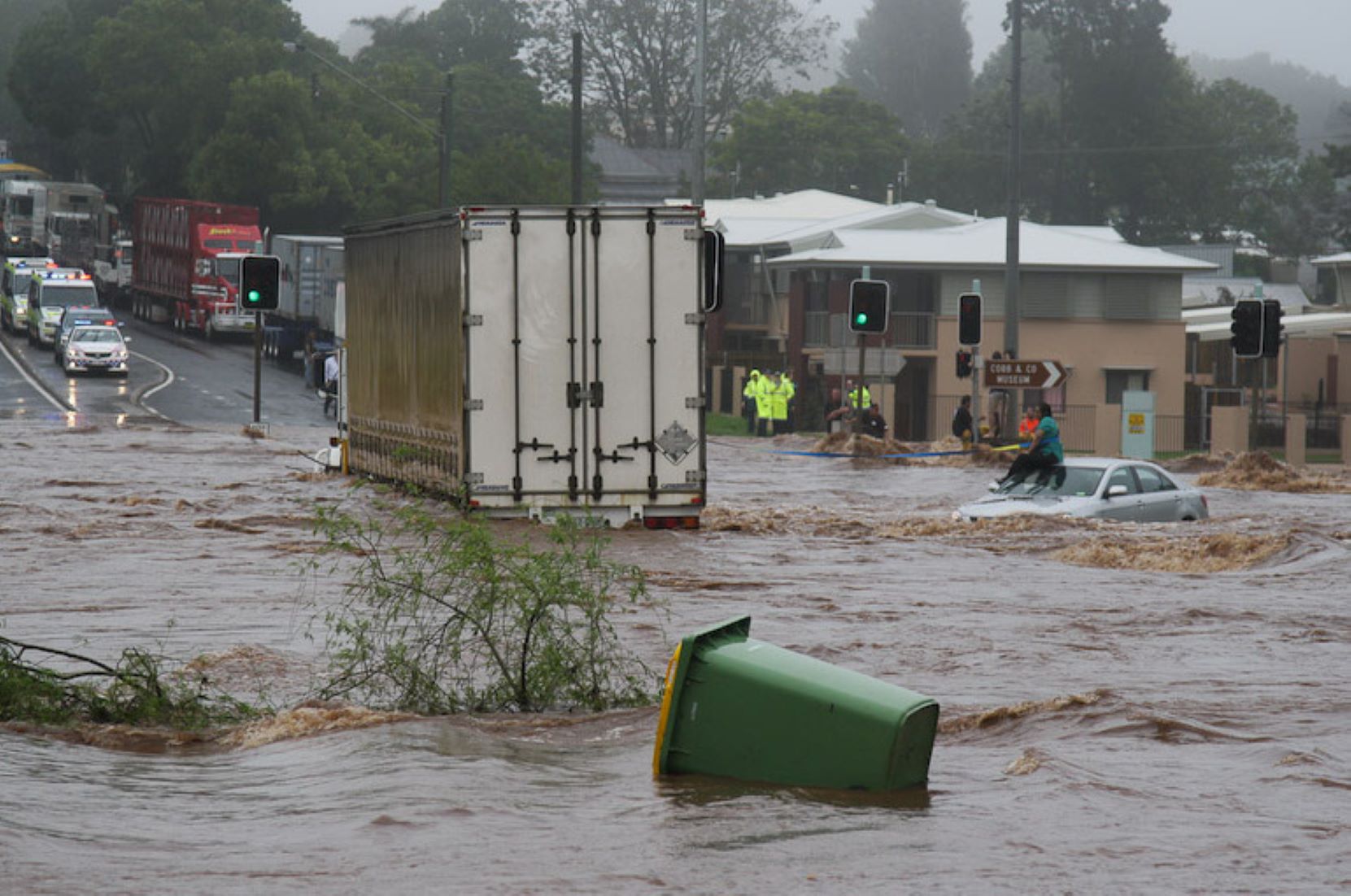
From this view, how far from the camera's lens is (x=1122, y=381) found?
2263 inches

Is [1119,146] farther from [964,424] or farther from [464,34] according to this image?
[964,424]

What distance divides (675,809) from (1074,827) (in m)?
1.68

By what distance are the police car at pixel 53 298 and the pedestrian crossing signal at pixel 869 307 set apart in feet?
112

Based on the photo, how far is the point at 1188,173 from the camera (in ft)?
342

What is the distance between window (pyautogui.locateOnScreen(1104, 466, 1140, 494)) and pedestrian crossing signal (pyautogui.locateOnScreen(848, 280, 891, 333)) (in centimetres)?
1161

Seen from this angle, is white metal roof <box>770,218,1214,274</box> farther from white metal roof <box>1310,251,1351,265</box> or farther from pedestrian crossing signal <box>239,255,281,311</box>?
pedestrian crossing signal <box>239,255,281,311</box>

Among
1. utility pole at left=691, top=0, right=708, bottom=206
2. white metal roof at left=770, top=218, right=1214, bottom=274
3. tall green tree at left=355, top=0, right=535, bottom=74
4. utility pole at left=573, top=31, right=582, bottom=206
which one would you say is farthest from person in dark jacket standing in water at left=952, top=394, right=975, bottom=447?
tall green tree at left=355, top=0, right=535, bottom=74

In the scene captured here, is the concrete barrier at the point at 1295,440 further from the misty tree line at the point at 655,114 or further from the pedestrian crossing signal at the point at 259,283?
the misty tree line at the point at 655,114

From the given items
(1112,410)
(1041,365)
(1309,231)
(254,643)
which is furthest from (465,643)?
(1309,231)

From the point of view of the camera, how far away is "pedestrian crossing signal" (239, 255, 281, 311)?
34312 millimetres

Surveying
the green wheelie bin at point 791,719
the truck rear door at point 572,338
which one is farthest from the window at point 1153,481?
the green wheelie bin at point 791,719

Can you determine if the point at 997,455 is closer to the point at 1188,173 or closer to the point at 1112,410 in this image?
the point at 1112,410

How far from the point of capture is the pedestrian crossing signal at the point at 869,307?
35406mm

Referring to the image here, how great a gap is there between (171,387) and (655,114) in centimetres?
6209
